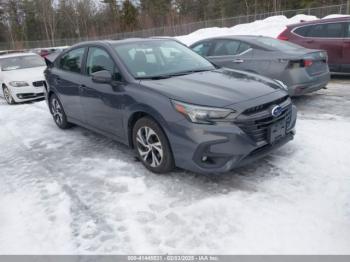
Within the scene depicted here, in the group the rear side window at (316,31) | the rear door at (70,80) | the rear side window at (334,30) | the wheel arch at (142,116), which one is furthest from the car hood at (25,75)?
the rear side window at (334,30)

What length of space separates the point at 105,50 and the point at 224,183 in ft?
8.40

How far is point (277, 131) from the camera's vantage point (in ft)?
12.9

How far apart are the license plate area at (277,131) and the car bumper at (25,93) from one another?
7836 mm

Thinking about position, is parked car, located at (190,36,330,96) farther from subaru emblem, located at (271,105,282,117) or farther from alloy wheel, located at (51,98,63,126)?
alloy wheel, located at (51,98,63,126)

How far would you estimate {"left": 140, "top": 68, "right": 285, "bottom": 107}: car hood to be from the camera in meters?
3.80

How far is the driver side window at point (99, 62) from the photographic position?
4664 mm

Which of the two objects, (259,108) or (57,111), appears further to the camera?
(57,111)

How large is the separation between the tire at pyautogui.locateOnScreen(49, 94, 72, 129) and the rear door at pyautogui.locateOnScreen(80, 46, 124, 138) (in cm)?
118

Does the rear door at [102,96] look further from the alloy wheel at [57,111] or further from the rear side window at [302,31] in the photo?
the rear side window at [302,31]

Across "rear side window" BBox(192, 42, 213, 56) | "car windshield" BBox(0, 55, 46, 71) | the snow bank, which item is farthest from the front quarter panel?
the snow bank

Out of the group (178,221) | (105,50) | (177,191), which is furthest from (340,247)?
(105,50)

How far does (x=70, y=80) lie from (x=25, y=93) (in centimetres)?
471

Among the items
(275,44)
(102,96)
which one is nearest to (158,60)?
(102,96)

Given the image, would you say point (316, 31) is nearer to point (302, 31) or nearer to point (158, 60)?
point (302, 31)
